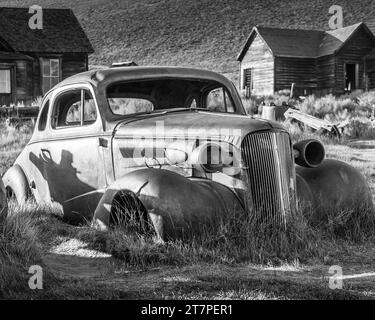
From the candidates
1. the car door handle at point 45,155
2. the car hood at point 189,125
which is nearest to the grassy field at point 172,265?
the car hood at point 189,125

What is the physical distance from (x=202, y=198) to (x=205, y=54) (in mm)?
65377

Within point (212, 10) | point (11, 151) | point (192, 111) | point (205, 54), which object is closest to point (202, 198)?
point (192, 111)

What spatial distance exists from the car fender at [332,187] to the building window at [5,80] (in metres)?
27.2

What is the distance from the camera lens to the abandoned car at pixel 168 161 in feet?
17.4

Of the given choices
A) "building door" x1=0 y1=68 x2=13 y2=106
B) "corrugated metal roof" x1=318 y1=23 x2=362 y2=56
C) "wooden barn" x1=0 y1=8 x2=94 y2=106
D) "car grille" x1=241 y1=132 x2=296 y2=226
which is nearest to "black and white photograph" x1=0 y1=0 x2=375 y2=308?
"car grille" x1=241 y1=132 x2=296 y2=226

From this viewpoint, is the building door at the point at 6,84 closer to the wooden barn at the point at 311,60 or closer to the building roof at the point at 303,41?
the wooden barn at the point at 311,60

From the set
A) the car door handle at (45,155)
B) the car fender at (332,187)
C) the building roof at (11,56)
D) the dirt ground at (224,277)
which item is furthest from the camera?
the building roof at (11,56)

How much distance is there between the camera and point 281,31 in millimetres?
42438

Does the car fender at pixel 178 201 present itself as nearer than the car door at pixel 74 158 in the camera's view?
Yes

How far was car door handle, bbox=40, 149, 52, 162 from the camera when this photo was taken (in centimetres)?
705

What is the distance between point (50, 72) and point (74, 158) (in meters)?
28.6

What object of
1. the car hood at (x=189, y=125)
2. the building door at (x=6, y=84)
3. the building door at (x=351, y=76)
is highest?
the building door at (x=351, y=76)

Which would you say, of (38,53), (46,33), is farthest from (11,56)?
(46,33)
